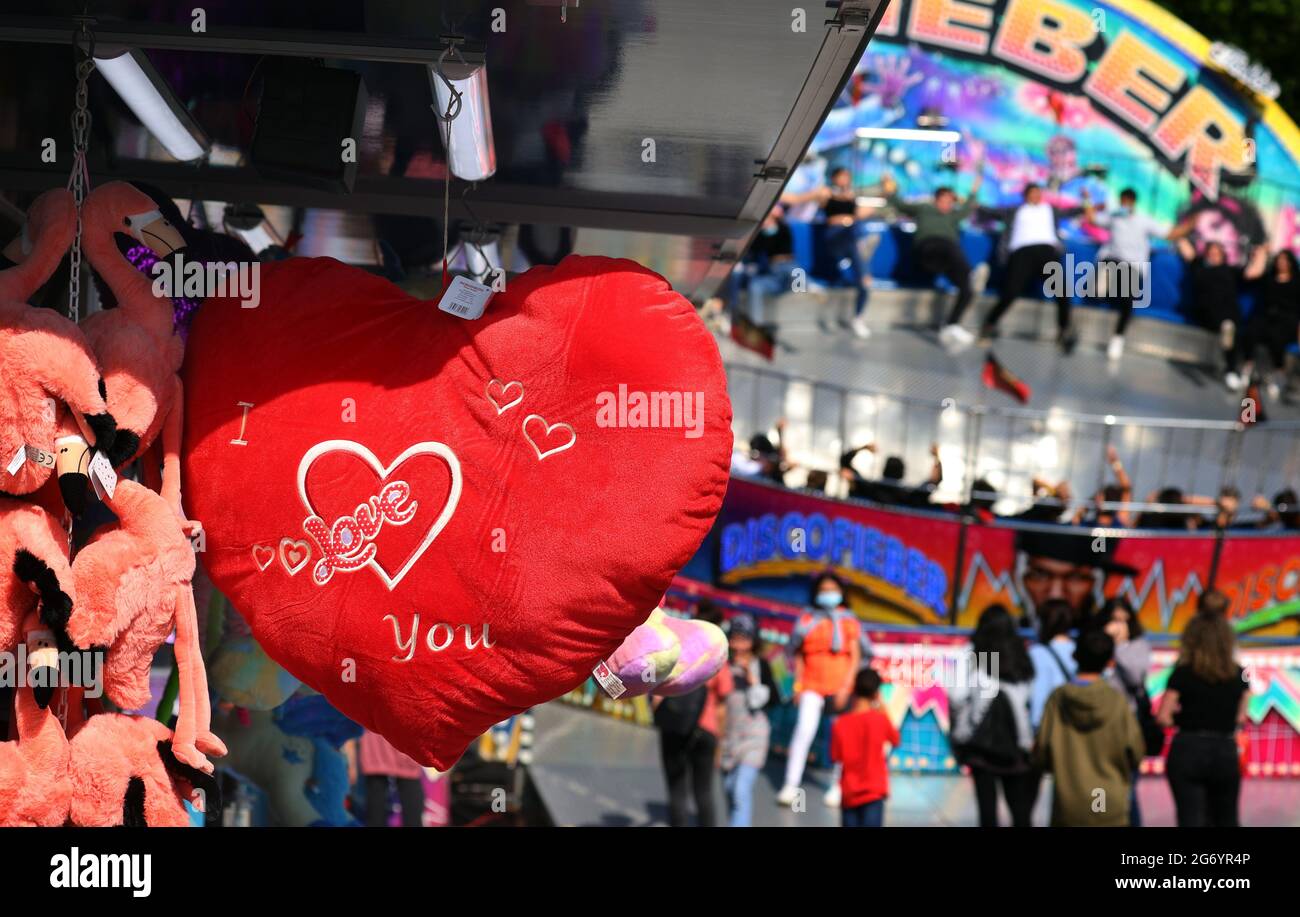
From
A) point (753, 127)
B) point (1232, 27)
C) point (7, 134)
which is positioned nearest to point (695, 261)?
point (753, 127)

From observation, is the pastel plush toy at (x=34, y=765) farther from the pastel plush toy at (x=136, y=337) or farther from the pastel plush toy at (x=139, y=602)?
the pastel plush toy at (x=136, y=337)

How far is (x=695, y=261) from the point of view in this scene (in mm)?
4359

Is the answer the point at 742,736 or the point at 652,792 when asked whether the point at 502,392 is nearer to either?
the point at 742,736

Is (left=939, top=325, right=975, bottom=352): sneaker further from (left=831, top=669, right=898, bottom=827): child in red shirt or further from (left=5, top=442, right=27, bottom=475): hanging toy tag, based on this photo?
(left=5, top=442, right=27, bottom=475): hanging toy tag

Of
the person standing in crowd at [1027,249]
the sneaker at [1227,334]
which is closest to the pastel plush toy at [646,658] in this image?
the person standing in crowd at [1027,249]

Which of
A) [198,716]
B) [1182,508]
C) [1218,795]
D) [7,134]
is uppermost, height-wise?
[7,134]

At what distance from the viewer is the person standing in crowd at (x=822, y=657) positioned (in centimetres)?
862

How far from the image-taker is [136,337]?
2.45 meters

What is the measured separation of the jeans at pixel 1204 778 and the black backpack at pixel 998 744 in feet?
2.21

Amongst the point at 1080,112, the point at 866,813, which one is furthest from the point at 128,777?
the point at 1080,112

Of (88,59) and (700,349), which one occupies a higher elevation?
(88,59)
